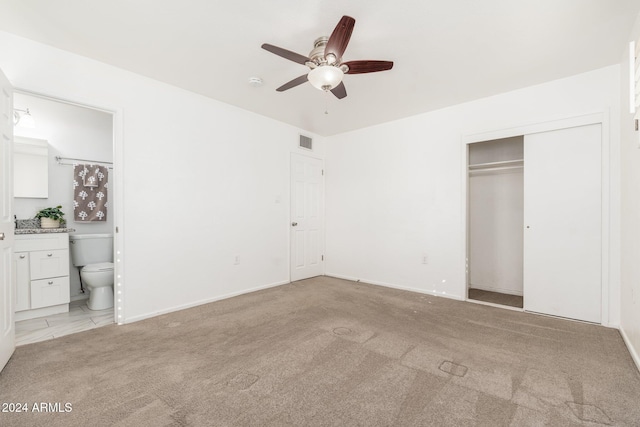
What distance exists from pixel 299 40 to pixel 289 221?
278 centimetres

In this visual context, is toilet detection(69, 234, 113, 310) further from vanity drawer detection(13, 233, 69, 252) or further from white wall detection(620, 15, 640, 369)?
white wall detection(620, 15, 640, 369)

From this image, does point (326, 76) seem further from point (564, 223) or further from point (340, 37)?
point (564, 223)

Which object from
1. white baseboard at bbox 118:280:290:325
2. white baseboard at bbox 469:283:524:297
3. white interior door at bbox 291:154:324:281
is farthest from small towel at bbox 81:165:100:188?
white baseboard at bbox 469:283:524:297

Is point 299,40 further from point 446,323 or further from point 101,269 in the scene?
point 101,269

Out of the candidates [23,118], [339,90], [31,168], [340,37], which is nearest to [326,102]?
[339,90]

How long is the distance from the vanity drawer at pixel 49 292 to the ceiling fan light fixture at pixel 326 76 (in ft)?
11.8

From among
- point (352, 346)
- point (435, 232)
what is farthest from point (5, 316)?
point (435, 232)

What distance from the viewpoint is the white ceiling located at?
204cm

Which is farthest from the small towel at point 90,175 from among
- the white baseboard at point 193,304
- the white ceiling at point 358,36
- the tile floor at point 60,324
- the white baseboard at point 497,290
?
the white baseboard at point 497,290

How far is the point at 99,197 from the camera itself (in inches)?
159

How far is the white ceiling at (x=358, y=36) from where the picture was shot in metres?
2.04

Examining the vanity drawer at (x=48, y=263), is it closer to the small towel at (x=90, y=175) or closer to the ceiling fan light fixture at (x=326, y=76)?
the small towel at (x=90, y=175)

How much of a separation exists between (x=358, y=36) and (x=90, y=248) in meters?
4.11

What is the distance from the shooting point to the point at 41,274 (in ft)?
10.3
